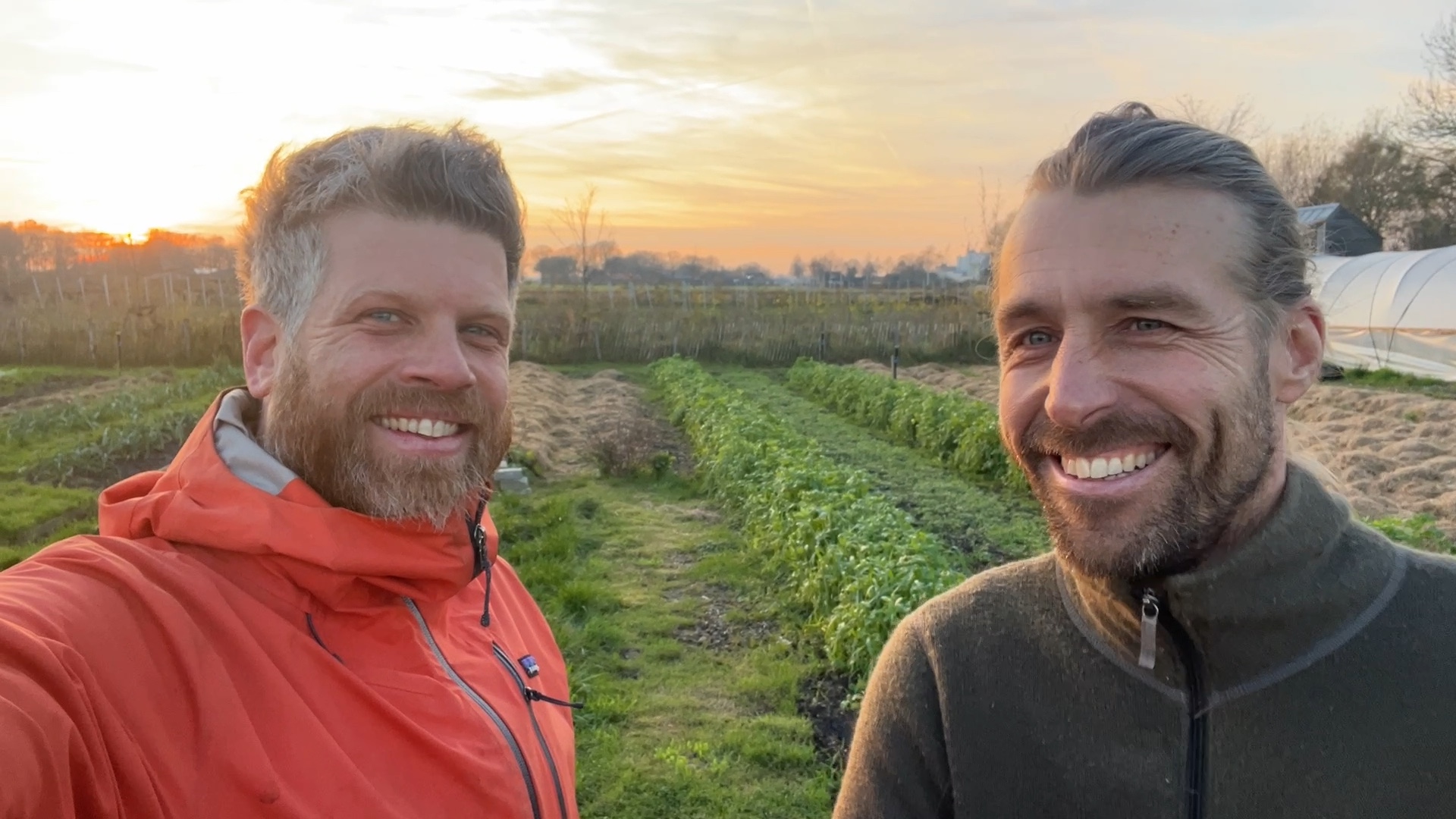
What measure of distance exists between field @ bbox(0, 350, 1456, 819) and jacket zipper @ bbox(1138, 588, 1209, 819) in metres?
0.81

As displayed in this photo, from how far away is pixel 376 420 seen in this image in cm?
198

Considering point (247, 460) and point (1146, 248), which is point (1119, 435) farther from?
point (247, 460)

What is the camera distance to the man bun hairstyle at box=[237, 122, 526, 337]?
1.94m

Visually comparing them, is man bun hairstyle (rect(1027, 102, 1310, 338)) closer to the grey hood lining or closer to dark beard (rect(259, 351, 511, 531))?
dark beard (rect(259, 351, 511, 531))

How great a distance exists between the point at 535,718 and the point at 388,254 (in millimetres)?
1188

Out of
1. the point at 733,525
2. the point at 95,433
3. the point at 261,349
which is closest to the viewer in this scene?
the point at 261,349

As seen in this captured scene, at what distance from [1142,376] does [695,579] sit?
6.99 meters

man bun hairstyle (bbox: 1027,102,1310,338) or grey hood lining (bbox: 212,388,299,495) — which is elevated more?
man bun hairstyle (bbox: 1027,102,1310,338)

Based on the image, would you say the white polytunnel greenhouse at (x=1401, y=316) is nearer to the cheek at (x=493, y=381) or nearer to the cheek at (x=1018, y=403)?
the cheek at (x=1018, y=403)

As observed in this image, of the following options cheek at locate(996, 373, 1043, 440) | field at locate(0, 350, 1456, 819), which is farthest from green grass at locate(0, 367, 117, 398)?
cheek at locate(996, 373, 1043, 440)

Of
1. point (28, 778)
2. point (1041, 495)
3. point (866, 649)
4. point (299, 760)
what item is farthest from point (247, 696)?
point (866, 649)

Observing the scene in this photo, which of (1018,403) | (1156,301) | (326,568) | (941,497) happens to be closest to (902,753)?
(1018,403)

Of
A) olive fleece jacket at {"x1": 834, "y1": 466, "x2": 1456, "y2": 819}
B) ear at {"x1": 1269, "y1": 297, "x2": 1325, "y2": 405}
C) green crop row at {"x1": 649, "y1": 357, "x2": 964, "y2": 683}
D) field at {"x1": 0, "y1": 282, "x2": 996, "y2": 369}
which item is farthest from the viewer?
field at {"x1": 0, "y1": 282, "x2": 996, "y2": 369}

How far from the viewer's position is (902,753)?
1757 millimetres
